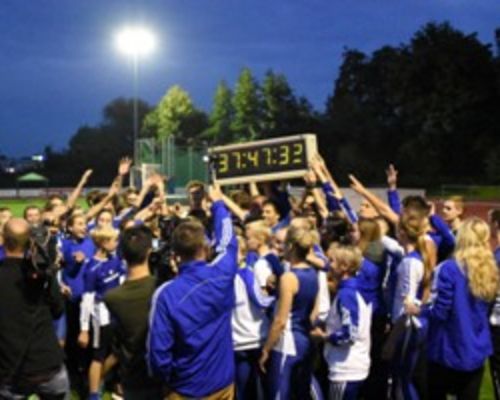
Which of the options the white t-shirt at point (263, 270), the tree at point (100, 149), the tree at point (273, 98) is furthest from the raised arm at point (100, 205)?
the tree at point (100, 149)

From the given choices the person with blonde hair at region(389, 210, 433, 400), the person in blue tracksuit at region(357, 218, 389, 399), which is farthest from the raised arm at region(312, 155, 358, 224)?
the person with blonde hair at region(389, 210, 433, 400)

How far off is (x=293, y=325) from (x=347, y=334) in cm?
44

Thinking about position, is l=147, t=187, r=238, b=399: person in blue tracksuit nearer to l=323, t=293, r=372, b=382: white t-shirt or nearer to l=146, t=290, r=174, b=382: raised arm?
l=146, t=290, r=174, b=382: raised arm

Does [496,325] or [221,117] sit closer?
[496,325]

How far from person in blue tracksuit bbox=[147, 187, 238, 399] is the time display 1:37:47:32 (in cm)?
305

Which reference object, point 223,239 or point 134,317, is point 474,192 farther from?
point 134,317

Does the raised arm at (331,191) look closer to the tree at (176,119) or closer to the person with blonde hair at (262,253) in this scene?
the person with blonde hair at (262,253)

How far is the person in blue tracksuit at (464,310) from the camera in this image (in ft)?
18.7

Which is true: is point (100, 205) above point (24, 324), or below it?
above

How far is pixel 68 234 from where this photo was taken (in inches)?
349

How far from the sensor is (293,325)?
592 cm

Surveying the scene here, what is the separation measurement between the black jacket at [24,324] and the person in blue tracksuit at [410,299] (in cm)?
283

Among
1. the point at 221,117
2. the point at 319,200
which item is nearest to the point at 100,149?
the point at 221,117

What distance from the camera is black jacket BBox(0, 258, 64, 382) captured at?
16.7ft
